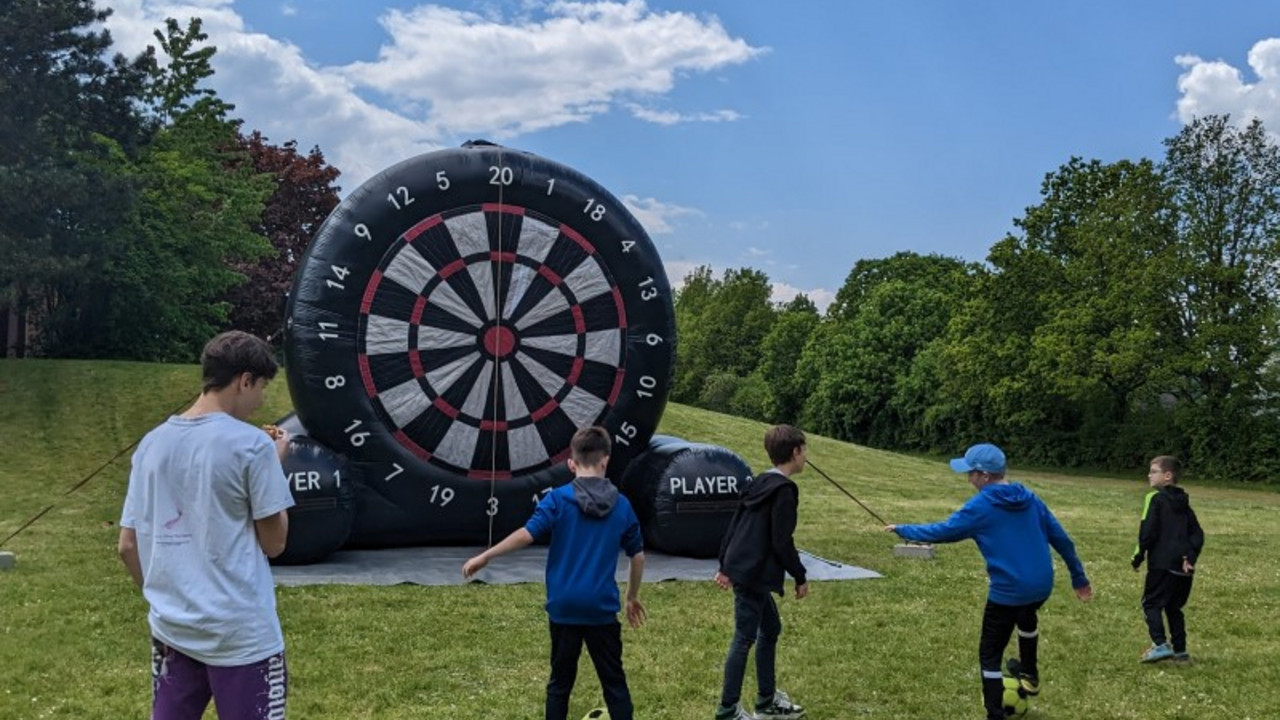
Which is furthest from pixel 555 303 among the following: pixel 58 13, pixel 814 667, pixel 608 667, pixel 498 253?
pixel 58 13

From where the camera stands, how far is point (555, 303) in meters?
9.46

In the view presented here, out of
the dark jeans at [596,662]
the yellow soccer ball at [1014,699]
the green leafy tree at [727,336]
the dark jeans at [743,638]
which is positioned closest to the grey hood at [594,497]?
the dark jeans at [596,662]

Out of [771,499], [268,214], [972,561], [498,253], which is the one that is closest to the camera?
[771,499]

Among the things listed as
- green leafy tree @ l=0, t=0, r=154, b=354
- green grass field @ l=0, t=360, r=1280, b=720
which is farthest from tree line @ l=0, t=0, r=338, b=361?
green grass field @ l=0, t=360, r=1280, b=720

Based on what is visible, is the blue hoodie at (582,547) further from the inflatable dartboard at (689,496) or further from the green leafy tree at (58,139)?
the green leafy tree at (58,139)

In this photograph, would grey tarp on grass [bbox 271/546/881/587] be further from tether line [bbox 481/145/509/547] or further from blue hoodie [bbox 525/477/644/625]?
blue hoodie [bbox 525/477/644/625]

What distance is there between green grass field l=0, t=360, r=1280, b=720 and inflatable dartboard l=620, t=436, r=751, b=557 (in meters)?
0.92

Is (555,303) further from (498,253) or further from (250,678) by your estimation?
(250,678)

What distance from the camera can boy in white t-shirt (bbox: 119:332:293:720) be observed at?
2.85 m

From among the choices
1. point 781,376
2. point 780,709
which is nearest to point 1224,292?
point 781,376

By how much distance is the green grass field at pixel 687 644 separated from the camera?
531 cm

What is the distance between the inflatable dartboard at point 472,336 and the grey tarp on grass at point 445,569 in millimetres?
261

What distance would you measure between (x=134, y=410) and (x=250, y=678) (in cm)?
1942

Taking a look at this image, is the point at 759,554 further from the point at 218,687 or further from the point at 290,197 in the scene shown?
the point at 290,197
